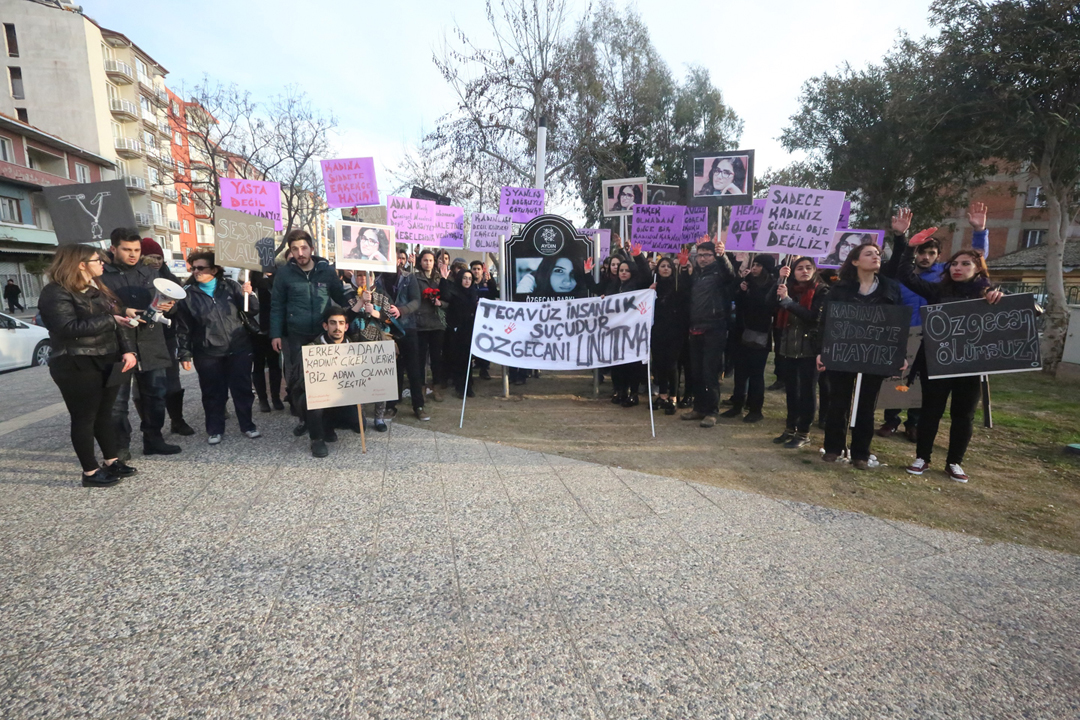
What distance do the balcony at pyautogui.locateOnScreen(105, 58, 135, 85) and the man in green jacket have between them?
164 feet

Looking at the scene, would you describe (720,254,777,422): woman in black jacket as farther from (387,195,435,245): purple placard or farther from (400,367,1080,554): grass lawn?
(387,195,435,245): purple placard

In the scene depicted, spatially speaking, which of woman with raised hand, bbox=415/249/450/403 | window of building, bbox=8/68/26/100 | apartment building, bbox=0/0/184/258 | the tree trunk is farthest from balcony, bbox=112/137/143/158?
the tree trunk

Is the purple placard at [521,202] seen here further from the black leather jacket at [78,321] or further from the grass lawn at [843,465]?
the black leather jacket at [78,321]

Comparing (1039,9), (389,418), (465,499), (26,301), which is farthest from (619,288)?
(26,301)

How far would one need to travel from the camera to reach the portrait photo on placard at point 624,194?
8.62m

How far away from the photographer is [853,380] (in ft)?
15.8

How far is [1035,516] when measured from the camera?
3832 millimetres

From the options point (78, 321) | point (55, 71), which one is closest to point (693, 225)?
point (78, 321)

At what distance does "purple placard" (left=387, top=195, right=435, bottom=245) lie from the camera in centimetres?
842

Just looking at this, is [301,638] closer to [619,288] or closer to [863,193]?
[619,288]

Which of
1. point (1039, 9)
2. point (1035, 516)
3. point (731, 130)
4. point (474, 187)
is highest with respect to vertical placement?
point (731, 130)

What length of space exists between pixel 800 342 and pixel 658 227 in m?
3.08

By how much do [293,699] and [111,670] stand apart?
2.74 ft

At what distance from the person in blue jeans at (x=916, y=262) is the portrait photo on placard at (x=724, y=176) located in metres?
1.91
